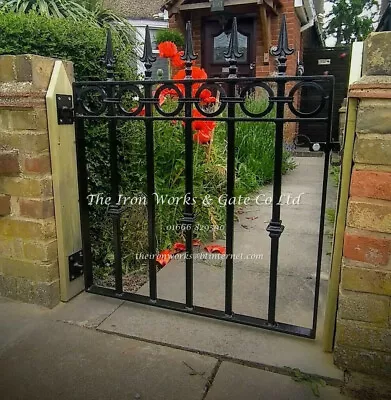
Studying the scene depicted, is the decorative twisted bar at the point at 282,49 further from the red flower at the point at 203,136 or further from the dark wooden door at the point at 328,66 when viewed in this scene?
the dark wooden door at the point at 328,66

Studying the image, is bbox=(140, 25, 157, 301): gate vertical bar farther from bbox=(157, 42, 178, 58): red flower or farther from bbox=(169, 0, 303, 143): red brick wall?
bbox=(169, 0, 303, 143): red brick wall

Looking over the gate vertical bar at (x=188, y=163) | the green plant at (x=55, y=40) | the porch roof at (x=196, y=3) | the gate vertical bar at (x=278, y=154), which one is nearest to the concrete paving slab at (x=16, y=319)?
the gate vertical bar at (x=188, y=163)

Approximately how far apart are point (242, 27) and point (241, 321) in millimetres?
6447

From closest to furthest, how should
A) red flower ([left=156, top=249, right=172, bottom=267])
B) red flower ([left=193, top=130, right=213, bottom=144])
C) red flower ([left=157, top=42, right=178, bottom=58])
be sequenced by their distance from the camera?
1. red flower ([left=157, top=42, right=178, bottom=58])
2. red flower ([left=156, top=249, right=172, bottom=267])
3. red flower ([left=193, top=130, right=213, bottom=144])

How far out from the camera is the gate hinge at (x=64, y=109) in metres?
1.60

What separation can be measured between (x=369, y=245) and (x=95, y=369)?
0.99 m

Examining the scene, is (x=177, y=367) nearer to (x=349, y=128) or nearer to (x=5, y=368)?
(x=5, y=368)

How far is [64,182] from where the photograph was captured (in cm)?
167

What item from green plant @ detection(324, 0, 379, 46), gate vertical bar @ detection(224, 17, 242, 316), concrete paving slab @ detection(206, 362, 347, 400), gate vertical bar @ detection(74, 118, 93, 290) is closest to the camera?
concrete paving slab @ detection(206, 362, 347, 400)

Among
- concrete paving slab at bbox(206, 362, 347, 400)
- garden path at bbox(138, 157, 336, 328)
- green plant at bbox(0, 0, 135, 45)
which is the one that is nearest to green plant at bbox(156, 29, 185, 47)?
green plant at bbox(0, 0, 135, 45)

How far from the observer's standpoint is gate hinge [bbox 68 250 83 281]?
177 centimetres

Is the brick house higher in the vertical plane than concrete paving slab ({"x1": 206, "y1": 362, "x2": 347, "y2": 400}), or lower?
higher

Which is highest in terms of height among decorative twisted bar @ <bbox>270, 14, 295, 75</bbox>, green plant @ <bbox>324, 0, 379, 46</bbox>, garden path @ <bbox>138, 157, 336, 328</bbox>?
green plant @ <bbox>324, 0, 379, 46</bbox>

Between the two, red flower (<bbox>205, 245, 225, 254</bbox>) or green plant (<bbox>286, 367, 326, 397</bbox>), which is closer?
green plant (<bbox>286, 367, 326, 397</bbox>)
